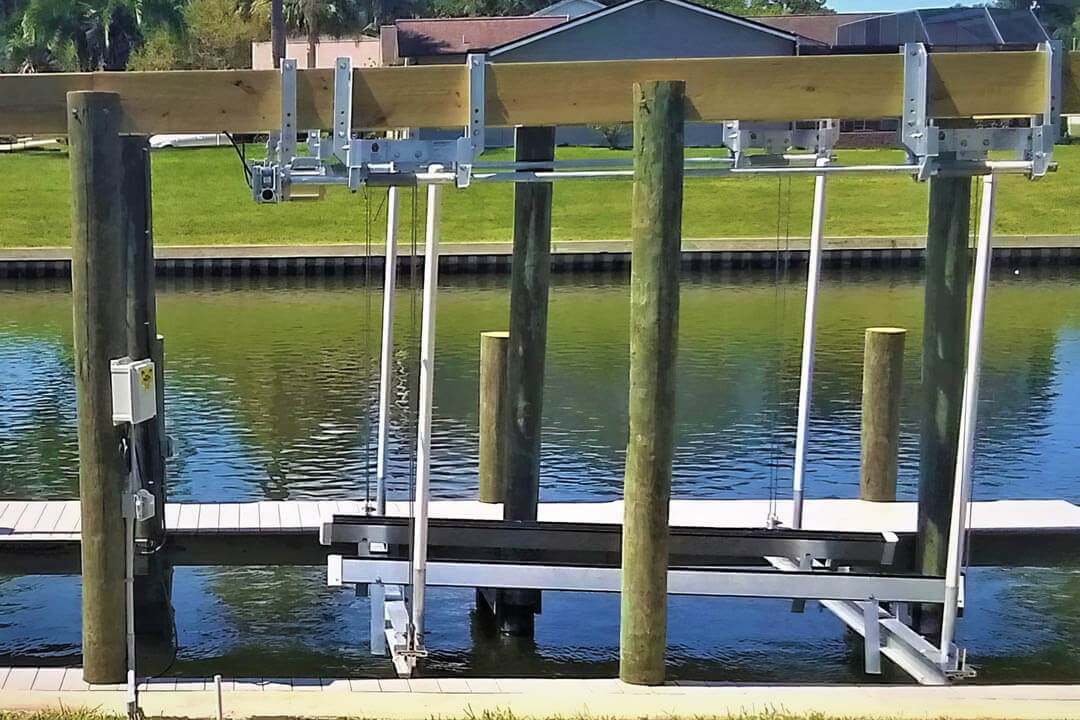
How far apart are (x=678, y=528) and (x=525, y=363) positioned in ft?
5.34

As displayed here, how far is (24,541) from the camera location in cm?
1169

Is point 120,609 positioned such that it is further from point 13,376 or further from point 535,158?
point 13,376

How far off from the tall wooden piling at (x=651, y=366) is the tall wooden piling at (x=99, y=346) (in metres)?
2.83

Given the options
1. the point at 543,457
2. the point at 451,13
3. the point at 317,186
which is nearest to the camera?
the point at 317,186

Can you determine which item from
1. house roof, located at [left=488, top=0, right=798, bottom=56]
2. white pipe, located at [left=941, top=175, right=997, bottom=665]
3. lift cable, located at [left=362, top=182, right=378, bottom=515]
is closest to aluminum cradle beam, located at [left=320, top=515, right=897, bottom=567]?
lift cable, located at [left=362, top=182, right=378, bottom=515]

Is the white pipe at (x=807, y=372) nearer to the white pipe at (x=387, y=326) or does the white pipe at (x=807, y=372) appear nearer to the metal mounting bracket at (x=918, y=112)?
the metal mounting bracket at (x=918, y=112)

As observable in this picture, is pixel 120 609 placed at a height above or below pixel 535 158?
below

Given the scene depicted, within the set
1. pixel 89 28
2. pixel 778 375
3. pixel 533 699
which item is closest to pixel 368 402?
pixel 533 699

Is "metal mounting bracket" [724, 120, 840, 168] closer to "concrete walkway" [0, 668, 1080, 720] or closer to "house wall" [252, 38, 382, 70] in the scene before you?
"concrete walkway" [0, 668, 1080, 720]

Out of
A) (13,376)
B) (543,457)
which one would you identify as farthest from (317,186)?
(13,376)

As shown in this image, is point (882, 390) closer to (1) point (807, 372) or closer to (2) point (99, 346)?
(1) point (807, 372)

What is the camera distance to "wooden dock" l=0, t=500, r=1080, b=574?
11.8m

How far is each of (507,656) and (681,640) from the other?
1.33 m

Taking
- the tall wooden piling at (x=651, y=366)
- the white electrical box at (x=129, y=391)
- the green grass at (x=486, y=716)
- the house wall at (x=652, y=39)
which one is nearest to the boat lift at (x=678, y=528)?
the tall wooden piling at (x=651, y=366)
